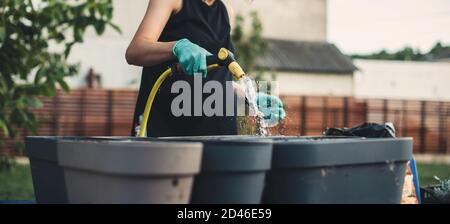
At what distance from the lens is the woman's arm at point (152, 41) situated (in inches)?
69.1

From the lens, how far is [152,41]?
181 centimetres

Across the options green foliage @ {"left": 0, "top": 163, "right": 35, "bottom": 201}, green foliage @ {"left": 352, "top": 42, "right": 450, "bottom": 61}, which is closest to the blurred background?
green foliage @ {"left": 0, "top": 163, "right": 35, "bottom": 201}

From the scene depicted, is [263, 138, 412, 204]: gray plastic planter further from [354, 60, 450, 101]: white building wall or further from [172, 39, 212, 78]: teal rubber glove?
[354, 60, 450, 101]: white building wall

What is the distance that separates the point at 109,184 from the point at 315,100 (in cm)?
1805

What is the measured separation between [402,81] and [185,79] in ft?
89.6

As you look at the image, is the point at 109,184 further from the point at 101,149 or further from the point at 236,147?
the point at 236,147

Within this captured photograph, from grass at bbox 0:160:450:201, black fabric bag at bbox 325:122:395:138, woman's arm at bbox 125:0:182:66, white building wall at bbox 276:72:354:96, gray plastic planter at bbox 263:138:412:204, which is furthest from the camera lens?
white building wall at bbox 276:72:354:96

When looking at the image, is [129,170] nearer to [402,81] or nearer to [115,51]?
[115,51]

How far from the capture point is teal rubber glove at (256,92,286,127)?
1.96m

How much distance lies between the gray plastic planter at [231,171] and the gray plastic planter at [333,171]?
0.19 ft

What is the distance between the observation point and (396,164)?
133 centimetres

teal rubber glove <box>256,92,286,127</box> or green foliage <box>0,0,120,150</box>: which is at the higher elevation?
green foliage <box>0,0,120,150</box>

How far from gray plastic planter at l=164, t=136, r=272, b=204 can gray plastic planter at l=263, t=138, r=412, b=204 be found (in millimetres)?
59
